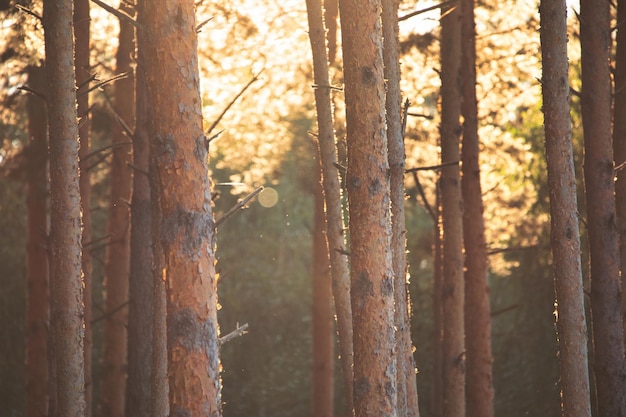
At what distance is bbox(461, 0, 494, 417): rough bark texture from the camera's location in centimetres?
1120

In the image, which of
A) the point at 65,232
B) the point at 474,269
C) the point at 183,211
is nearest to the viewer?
the point at 183,211

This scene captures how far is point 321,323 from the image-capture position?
14055 mm

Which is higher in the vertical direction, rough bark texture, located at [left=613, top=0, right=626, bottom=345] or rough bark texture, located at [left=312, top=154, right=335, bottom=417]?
rough bark texture, located at [left=613, top=0, right=626, bottom=345]

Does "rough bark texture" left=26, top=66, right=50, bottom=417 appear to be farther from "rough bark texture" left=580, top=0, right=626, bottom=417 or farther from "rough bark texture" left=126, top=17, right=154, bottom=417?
"rough bark texture" left=580, top=0, right=626, bottom=417

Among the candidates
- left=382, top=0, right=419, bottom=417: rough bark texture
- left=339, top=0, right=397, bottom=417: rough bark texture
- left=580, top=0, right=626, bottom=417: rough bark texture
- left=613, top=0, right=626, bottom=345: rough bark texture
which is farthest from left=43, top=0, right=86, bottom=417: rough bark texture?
left=613, top=0, right=626, bottom=345: rough bark texture

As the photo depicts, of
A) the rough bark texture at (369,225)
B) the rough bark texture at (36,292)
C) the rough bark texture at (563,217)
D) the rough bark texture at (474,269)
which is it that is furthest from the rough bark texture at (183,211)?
Answer: the rough bark texture at (36,292)

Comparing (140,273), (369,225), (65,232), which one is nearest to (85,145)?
(140,273)

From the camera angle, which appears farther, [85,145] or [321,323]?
[321,323]

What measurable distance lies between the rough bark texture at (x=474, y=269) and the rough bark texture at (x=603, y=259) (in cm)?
213

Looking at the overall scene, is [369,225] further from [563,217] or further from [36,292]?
[36,292]

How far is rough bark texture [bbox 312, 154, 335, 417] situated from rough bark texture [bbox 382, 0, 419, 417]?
5.88m

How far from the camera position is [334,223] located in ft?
28.7

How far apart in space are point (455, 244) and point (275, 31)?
371cm

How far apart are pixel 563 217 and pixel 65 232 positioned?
4433 mm
